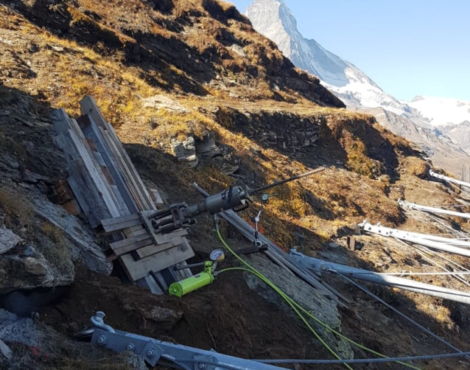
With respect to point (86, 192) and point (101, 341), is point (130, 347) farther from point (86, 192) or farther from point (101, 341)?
point (86, 192)

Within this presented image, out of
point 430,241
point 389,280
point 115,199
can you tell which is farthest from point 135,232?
point 430,241

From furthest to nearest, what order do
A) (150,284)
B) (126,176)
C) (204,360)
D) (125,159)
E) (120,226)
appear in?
(125,159), (126,176), (120,226), (150,284), (204,360)

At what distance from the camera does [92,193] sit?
759 cm

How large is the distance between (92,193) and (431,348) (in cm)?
1026

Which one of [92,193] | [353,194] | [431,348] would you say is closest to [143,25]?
[353,194]

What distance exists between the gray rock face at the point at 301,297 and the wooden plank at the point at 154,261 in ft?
5.09

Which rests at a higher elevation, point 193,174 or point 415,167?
point 415,167

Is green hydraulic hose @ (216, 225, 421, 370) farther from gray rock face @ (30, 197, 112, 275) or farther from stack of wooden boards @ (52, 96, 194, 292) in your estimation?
gray rock face @ (30, 197, 112, 275)

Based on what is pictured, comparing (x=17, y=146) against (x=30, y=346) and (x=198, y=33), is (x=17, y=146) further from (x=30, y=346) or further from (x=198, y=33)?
(x=198, y=33)

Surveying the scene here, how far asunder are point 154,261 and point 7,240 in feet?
11.3

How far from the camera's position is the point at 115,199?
26.3 ft

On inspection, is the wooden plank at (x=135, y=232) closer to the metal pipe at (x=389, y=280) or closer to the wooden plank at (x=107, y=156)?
the wooden plank at (x=107, y=156)

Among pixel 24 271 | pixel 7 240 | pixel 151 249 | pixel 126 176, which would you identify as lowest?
pixel 151 249

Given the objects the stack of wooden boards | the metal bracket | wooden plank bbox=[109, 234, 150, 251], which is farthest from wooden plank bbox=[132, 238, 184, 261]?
the metal bracket
